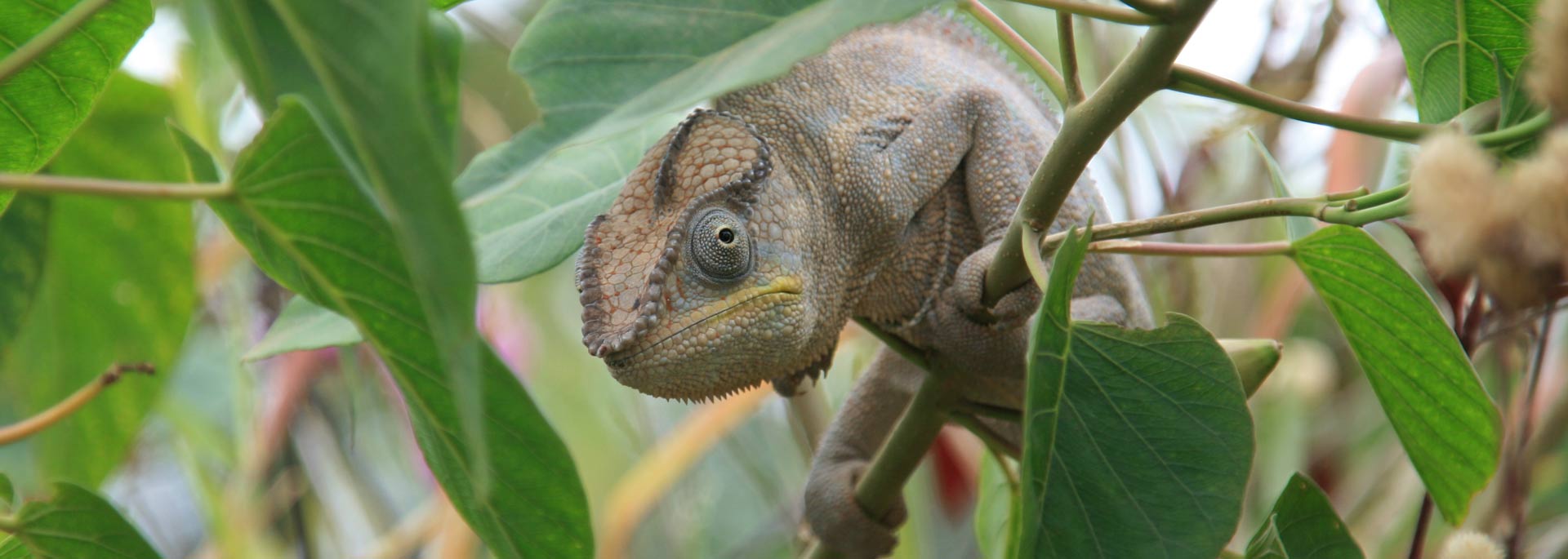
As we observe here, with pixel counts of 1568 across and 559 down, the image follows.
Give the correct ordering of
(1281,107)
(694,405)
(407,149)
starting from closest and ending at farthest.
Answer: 1. (407,149)
2. (1281,107)
3. (694,405)

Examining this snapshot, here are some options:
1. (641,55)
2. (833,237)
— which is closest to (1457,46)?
(833,237)


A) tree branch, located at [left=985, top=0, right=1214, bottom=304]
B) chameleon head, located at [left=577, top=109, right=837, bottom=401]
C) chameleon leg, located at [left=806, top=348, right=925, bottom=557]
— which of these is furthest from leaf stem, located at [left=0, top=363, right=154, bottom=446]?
tree branch, located at [left=985, top=0, right=1214, bottom=304]

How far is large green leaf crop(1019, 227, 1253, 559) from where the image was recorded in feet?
1.96

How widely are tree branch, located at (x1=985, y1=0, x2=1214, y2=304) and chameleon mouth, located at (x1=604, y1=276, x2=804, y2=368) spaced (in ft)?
0.44

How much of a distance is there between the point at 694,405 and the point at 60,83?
1.25 metres

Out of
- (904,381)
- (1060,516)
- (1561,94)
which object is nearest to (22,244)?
(904,381)

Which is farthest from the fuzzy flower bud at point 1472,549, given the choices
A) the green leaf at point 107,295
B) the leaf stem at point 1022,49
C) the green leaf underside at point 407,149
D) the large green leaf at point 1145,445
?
the green leaf at point 107,295

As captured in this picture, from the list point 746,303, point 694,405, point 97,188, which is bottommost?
point 694,405

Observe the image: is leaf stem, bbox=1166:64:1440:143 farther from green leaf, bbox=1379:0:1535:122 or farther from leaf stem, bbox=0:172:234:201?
leaf stem, bbox=0:172:234:201

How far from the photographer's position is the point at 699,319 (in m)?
0.70

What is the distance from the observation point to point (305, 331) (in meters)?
0.87

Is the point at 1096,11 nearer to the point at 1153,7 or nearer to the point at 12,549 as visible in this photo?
the point at 1153,7

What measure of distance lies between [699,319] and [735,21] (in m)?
0.24

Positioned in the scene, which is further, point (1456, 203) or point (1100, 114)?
point (1100, 114)
